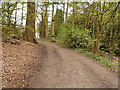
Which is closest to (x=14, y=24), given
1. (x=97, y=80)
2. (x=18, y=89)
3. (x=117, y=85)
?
(x=18, y=89)

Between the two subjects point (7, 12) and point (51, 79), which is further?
point (51, 79)

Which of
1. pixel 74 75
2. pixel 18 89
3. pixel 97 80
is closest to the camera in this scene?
pixel 18 89

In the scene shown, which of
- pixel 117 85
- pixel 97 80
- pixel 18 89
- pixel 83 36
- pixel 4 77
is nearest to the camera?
pixel 18 89

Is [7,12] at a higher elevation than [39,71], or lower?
higher

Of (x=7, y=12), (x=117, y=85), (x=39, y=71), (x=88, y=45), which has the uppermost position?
(x=7, y=12)

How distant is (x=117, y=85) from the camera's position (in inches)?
144

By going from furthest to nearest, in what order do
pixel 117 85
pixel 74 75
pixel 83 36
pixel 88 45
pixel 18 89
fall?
pixel 83 36, pixel 88 45, pixel 74 75, pixel 117 85, pixel 18 89

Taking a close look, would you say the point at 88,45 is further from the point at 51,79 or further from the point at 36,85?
the point at 36,85

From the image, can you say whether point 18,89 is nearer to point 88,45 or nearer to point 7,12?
point 7,12

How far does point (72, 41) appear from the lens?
1047cm

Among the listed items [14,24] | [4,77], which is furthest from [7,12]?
[4,77]

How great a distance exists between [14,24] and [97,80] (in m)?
4.52

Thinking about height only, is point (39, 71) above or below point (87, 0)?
below

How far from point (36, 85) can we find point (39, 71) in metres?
1.06
